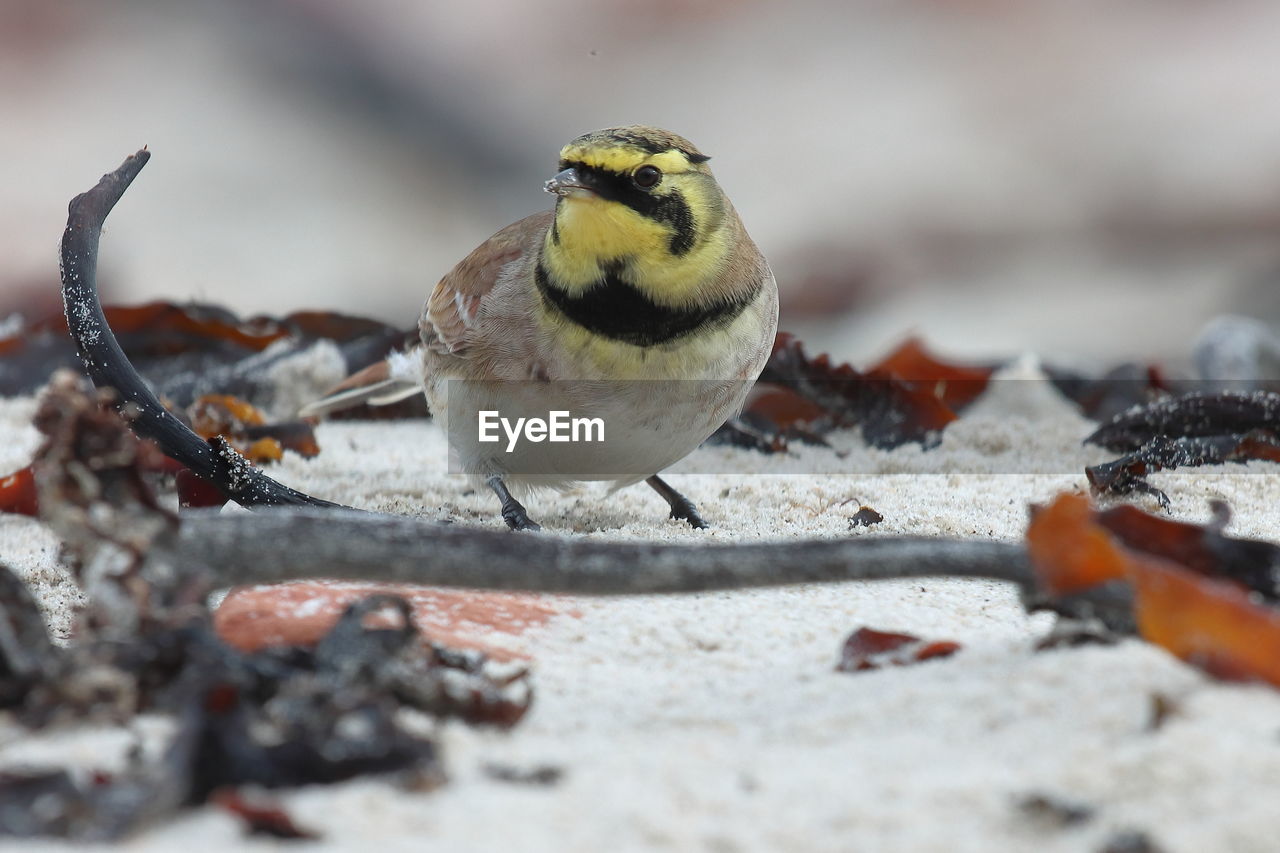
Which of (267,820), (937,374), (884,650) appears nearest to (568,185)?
(884,650)

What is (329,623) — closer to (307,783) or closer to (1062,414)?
(307,783)

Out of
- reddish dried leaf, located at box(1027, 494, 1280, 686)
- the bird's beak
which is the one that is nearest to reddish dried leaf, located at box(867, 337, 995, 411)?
the bird's beak

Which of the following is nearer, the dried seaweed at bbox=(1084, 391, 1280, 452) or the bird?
the bird

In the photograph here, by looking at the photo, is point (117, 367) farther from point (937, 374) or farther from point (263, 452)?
point (937, 374)

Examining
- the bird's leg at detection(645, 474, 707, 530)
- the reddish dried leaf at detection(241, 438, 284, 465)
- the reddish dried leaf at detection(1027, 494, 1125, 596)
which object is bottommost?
the bird's leg at detection(645, 474, 707, 530)

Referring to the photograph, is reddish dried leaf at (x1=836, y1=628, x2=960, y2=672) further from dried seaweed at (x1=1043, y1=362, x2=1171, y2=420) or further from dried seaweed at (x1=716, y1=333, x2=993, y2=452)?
dried seaweed at (x1=1043, y1=362, x2=1171, y2=420)

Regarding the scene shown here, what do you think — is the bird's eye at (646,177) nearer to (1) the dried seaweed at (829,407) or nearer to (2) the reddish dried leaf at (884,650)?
(1) the dried seaweed at (829,407)

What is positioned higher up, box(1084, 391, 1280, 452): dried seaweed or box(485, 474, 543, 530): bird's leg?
box(1084, 391, 1280, 452): dried seaweed

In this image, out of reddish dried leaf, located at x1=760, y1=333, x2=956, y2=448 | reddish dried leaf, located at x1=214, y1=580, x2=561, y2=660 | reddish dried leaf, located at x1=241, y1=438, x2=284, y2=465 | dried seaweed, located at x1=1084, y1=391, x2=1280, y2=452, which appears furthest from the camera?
reddish dried leaf, located at x1=760, y1=333, x2=956, y2=448
